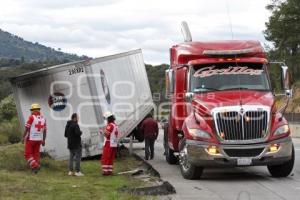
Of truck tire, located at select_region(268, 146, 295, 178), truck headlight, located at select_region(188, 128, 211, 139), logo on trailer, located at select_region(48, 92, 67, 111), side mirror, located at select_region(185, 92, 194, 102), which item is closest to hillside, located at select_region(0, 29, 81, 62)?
logo on trailer, located at select_region(48, 92, 67, 111)

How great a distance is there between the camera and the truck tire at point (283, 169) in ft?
44.0

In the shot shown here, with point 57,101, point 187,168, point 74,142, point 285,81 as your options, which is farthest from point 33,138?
point 285,81

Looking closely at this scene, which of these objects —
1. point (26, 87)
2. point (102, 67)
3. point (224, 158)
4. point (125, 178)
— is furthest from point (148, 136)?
point (224, 158)

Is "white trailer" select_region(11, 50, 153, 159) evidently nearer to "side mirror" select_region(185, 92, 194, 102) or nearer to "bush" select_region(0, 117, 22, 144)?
"side mirror" select_region(185, 92, 194, 102)

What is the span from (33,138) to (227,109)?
16.7ft

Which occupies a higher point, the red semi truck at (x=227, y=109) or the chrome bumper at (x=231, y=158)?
the red semi truck at (x=227, y=109)

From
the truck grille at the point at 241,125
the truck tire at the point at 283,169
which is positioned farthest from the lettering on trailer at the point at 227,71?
the truck tire at the point at 283,169

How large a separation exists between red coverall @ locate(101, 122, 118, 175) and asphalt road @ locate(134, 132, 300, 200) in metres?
1.35

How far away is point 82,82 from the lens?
17875 mm

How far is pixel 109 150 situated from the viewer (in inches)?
584

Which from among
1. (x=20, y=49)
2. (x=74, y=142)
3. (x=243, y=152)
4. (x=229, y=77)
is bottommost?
(x=243, y=152)

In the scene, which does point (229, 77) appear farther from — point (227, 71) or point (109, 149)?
point (109, 149)

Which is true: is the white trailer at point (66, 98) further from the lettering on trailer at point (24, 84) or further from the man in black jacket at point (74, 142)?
the man in black jacket at point (74, 142)

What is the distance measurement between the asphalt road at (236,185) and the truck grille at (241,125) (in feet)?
3.40
